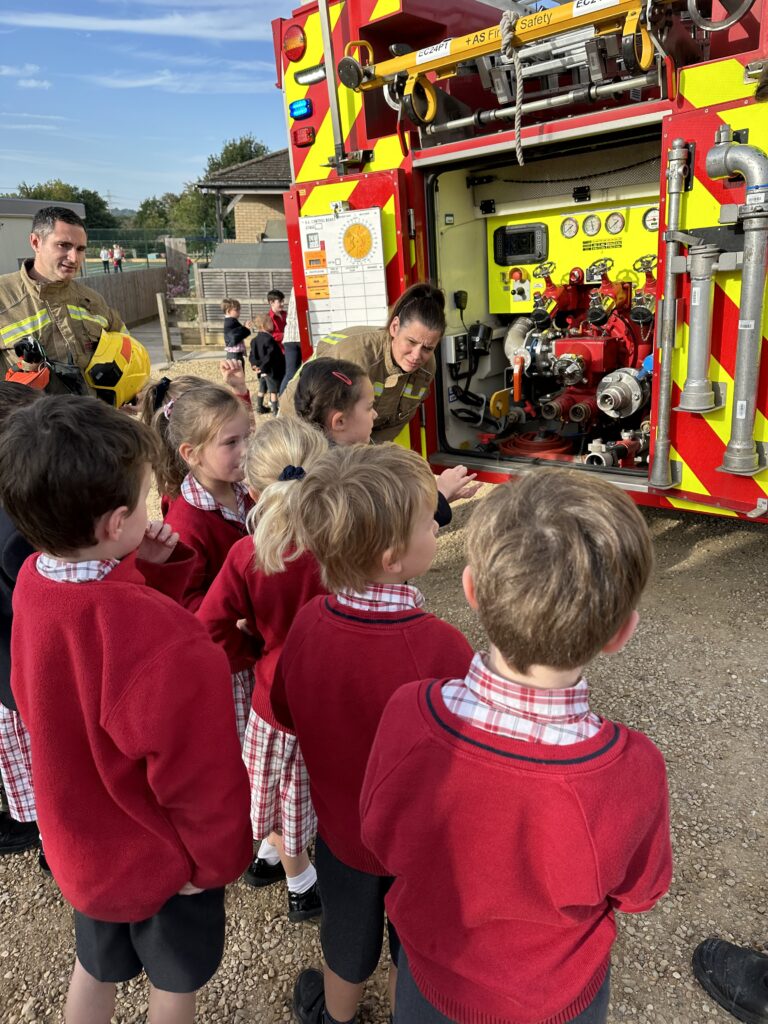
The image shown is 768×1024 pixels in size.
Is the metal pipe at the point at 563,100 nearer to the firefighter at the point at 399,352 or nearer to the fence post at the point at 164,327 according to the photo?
the firefighter at the point at 399,352

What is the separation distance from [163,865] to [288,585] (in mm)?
670

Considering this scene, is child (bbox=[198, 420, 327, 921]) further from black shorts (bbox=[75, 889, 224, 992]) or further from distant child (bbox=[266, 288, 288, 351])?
distant child (bbox=[266, 288, 288, 351])

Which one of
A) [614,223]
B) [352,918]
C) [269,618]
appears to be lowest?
[352,918]

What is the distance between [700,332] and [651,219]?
4.86 ft

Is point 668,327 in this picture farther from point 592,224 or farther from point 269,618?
point 269,618

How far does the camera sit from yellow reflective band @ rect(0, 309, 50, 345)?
3.13 m

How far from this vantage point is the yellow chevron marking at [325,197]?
3.95 meters

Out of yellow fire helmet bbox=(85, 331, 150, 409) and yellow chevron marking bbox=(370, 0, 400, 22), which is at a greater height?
yellow chevron marking bbox=(370, 0, 400, 22)

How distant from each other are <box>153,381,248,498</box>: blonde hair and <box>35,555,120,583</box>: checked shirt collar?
2.67 feet

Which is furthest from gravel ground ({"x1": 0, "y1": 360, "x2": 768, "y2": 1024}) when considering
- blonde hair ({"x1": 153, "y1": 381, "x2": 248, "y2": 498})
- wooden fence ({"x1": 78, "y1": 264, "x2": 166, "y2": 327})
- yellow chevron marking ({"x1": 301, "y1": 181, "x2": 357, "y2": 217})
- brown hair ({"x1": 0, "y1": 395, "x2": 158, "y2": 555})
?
wooden fence ({"x1": 78, "y1": 264, "x2": 166, "y2": 327})

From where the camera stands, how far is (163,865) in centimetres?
125

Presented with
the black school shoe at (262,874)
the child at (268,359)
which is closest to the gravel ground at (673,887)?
the black school shoe at (262,874)

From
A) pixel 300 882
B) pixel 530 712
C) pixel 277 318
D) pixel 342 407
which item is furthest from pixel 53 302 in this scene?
pixel 277 318

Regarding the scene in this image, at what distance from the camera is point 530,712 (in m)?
0.95
